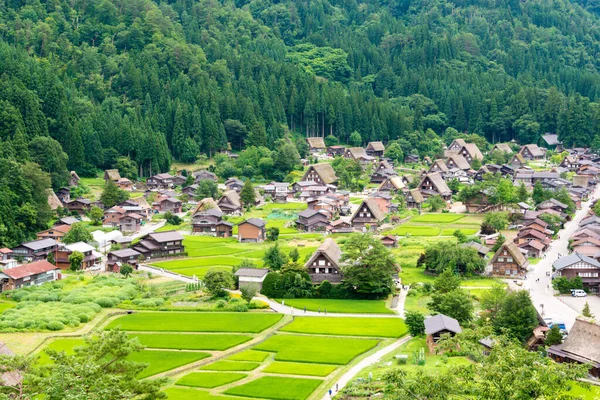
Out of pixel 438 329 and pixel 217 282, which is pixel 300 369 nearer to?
pixel 438 329

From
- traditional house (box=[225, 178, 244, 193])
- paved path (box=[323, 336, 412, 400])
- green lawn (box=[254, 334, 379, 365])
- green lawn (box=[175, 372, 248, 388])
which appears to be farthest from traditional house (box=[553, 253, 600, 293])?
traditional house (box=[225, 178, 244, 193])

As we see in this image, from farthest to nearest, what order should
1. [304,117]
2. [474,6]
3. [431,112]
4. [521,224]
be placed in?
1. [474,6]
2. [431,112]
3. [304,117]
4. [521,224]

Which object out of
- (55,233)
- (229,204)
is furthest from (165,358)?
(229,204)

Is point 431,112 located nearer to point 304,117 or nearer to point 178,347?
point 304,117

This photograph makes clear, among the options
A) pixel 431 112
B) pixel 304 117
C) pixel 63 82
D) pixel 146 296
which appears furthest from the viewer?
pixel 431 112

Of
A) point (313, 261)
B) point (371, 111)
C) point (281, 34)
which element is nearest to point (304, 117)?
point (371, 111)

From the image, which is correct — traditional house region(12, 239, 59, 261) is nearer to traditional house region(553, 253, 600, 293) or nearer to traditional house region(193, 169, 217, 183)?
traditional house region(193, 169, 217, 183)
